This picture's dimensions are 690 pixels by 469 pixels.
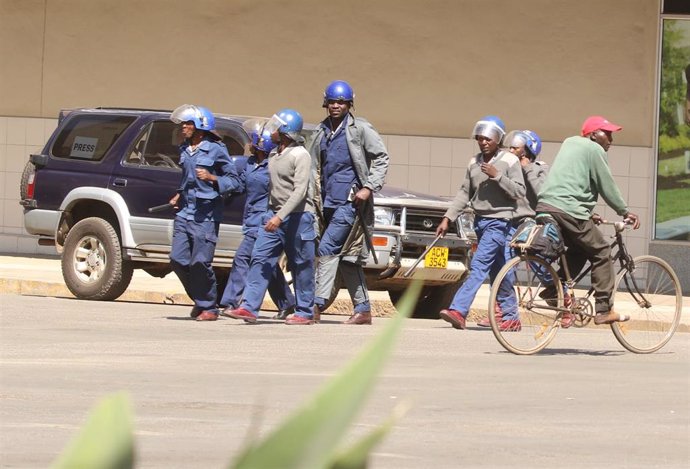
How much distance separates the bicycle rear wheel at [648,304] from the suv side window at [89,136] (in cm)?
560

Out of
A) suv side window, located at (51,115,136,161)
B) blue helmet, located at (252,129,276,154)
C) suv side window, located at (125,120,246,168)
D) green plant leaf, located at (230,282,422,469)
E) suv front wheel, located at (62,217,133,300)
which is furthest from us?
suv side window, located at (51,115,136,161)

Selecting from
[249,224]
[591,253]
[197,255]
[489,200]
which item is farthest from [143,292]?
[591,253]

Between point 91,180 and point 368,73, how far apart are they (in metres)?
6.69

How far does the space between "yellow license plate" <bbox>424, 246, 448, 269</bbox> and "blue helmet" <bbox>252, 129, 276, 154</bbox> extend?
73.9 inches

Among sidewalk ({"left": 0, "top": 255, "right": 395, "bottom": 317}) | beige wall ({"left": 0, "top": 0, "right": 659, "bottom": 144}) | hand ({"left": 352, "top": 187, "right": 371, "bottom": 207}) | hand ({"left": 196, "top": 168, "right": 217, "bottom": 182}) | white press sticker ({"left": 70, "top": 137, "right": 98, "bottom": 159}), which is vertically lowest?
sidewalk ({"left": 0, "top": 255, "right": 395, "bottom": 317})

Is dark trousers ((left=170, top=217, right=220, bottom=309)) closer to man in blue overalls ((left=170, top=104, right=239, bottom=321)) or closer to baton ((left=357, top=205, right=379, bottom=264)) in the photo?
man in blue overalls ((left=170, top=104, right=239, bottom=321))

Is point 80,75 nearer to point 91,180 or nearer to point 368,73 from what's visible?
point 368,73

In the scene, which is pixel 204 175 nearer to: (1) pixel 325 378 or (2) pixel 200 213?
(2) pixel 200 213

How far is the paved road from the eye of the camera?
256 inches

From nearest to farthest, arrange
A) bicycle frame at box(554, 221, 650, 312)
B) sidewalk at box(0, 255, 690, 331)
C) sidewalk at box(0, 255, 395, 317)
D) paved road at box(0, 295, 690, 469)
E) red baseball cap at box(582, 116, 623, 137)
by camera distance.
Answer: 1. paved road at box(0, 295, 690, 469)
2. red baseball cap at box(582, 116, 623, 137)
3. bicycle frame at box(554, 221, 650, 312)
4. sidewalk at box(0, 255, 690, 331)
5. sidewalk at box(0, 255, 395, 317)

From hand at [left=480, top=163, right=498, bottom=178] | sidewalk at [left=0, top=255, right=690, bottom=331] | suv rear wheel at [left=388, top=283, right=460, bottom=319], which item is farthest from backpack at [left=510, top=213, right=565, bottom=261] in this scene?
sidewalk at [left=0, top=255, right=690, bottom=331]

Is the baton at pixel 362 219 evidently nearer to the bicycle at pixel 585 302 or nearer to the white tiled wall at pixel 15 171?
the bicycle at pixel 585 302

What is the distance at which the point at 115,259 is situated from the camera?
14.8 meters

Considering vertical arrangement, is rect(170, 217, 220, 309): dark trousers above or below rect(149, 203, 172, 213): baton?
below
